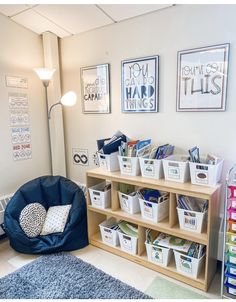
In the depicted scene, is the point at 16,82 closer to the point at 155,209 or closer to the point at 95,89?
the point at 95,89

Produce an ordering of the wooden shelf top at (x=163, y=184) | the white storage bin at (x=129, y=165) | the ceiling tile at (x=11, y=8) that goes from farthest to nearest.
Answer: the ceiling tile at (x=11, y=8) < the white storage bin at (x=129, y=165) < the wooden shelf top at (x=163, y=184)

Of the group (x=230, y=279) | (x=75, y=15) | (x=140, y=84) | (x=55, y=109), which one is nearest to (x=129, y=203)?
(x=230, y=279)

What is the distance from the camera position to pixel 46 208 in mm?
2479

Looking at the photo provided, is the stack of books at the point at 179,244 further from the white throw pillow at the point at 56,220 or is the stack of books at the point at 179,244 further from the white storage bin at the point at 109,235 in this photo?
the white throw pillow at the point at 56,220

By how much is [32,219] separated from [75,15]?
6.44ft

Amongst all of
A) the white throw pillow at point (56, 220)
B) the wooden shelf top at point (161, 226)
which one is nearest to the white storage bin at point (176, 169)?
the wooden shelf top at point (161, 226)

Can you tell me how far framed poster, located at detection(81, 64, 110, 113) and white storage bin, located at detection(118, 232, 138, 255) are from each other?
4.06 feet

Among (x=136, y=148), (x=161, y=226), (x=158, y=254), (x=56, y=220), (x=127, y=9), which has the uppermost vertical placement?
(x=127, y=9)

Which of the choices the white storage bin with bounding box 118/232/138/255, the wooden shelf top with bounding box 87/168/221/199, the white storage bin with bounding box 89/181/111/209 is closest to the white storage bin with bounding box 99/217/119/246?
the white storage bin with bounding box 118/232/138/255

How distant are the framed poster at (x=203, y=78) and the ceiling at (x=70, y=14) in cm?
50

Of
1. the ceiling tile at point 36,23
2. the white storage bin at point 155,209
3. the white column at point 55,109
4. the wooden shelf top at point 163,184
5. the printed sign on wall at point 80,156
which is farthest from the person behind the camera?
the printed sign on wall at point 80,156

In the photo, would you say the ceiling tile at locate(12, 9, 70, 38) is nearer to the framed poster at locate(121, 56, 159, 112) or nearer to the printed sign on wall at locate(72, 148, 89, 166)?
the framed poster at locate(121, 56, 159, 112)

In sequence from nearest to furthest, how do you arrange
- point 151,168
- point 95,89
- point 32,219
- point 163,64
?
point 151,168 < point 163,64 < point 32,219 < point 95,89

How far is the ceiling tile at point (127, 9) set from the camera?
1.96 metres
